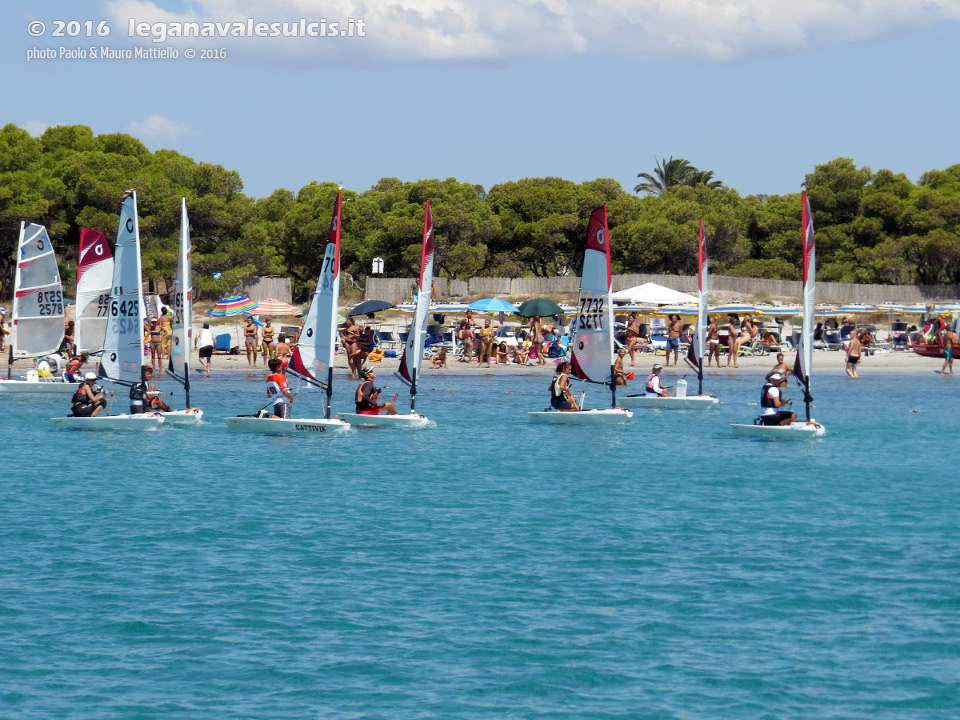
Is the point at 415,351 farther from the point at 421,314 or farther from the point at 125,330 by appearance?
the point at 125,330

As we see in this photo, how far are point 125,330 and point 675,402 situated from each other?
51.8 ft

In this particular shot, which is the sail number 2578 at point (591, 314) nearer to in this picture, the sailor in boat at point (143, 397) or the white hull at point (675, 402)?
the white hull at point (675, 402)

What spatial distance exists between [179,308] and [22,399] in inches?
342

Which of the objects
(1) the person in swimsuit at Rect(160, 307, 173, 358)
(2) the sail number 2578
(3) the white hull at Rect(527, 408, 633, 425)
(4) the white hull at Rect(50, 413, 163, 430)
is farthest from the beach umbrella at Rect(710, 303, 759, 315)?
(4) the white hull at Rect(50, 413, 163, 430)

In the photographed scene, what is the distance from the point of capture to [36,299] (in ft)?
130

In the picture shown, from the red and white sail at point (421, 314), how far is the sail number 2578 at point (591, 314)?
409 cm

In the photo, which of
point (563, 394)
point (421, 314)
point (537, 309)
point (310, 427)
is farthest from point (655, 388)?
point (537, 309)

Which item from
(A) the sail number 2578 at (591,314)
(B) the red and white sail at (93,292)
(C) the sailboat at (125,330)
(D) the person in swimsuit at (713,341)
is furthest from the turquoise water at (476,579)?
(D) the person in swimsuit at (713,341)

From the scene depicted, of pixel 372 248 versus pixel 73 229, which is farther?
pixel 372 248

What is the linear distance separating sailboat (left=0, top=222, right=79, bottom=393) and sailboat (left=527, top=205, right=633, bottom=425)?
1648cm

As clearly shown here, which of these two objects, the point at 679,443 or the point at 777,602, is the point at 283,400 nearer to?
Answer: the point at 679,443

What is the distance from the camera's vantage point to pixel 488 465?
90.7 ft

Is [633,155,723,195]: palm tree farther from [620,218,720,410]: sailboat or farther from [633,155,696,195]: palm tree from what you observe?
[620,218,720,410]: sailboat

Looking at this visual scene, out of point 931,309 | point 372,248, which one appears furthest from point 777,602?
point 372,248
